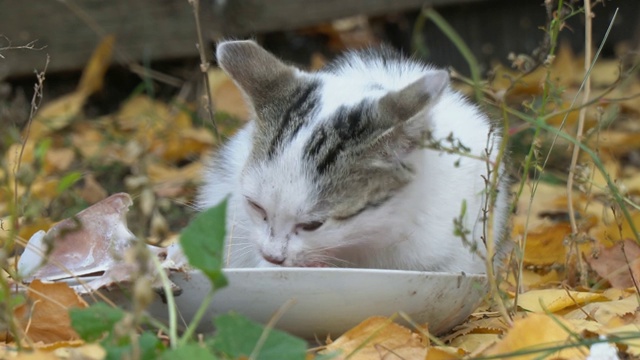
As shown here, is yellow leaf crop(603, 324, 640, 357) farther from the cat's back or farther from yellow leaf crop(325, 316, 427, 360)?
the cat's back

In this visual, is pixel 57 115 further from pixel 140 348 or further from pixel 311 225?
pixel 140 348

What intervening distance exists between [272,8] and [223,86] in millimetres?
522

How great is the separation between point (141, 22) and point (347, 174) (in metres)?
2.98

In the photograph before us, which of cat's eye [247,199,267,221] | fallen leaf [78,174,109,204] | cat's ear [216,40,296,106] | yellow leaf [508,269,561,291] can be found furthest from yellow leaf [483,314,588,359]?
fallen leaf [78,174,109,204]

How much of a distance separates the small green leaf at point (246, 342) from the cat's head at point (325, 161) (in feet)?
2.33

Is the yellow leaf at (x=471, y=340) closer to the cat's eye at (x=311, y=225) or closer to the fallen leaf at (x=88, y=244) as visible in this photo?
the cat's eye at (x=311, y=225)

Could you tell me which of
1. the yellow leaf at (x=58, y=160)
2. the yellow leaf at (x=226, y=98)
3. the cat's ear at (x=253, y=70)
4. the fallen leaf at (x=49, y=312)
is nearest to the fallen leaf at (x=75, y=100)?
the yellow leaf at (x=58, y=160)

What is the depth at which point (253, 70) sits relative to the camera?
100.0 inches

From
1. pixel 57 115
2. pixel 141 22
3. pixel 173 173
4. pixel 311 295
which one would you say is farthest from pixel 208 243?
pixel 141 22

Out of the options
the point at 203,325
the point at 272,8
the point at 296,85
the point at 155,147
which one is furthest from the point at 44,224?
the point at 272,8

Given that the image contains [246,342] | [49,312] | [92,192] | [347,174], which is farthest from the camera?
[92,192]

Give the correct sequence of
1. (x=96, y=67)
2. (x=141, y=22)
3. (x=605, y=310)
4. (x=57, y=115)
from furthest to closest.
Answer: (x=141, y=22)
(x=96, y=67)
(x=57, y=115)
(x=605, y=310)

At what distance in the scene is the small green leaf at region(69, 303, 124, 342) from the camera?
1.60 m

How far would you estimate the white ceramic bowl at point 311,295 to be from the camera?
195 centimetres
